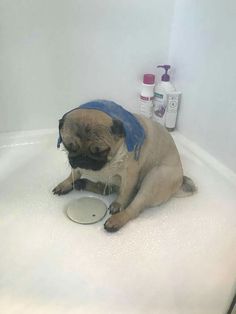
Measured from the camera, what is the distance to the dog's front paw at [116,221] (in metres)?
1.02

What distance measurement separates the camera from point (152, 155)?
1.07 meters

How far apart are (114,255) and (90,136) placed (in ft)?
1.14

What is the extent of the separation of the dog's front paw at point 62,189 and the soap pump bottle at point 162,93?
22.5 inches

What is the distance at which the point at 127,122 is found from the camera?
93cm

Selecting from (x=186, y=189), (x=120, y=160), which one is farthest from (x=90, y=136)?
(x=186, y=189)

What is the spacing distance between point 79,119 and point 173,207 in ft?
1.54

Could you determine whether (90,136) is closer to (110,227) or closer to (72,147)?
(72,147)

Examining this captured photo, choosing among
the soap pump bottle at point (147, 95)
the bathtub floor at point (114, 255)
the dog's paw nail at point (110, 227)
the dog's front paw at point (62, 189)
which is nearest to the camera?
the bathtub floor at point (114, 255)

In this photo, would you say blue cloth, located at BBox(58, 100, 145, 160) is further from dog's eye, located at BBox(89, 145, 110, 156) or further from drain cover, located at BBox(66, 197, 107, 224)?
drain cover, located at BBox(66, 197, 107, 224)

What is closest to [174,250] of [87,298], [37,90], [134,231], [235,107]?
[134,231]

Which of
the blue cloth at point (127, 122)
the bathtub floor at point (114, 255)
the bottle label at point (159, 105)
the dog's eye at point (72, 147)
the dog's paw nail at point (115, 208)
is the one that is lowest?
the bathtub floor at point (114, 255)

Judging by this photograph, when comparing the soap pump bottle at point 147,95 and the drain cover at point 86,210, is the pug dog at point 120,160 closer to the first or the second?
the drain cover at point 86,210

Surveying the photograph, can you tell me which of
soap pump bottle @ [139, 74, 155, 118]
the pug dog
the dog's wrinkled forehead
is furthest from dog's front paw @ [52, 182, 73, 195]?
soap pump bottle @ [139, 74, 155, 118]

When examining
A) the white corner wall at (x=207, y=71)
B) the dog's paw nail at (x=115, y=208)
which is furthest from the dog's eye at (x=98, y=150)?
the white corner wall at (x=207, y=71)
